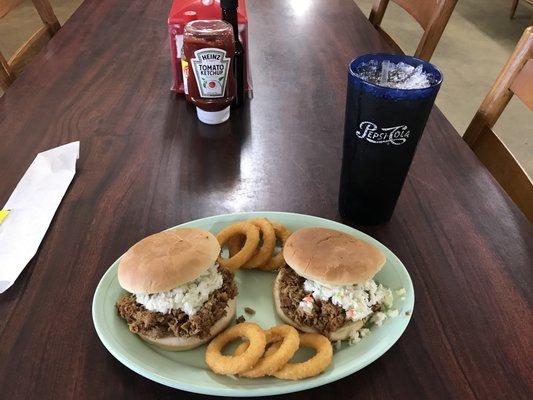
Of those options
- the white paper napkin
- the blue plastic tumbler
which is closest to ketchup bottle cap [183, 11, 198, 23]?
the white paper napkin

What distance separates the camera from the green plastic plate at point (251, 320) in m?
0.61

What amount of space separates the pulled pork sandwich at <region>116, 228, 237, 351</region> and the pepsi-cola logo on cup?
1.01 feet

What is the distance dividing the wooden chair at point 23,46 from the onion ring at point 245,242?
1054mm

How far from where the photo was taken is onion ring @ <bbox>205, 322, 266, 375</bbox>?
0.62 metres

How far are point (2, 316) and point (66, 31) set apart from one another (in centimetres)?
123

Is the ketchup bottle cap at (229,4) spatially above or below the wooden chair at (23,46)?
above

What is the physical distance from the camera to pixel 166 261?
704 mm

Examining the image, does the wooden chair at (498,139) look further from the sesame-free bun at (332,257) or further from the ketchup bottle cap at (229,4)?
the ketchup bottle cap at (229,4)

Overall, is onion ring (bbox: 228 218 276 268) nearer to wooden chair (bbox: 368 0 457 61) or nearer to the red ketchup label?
the red ketchup label

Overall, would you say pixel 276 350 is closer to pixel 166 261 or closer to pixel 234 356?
pixel 234 356

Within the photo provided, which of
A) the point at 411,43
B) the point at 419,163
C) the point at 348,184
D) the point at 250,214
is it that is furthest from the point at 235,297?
the point at 411,43

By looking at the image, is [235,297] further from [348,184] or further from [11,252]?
[11,252]

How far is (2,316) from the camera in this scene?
28.3 inches

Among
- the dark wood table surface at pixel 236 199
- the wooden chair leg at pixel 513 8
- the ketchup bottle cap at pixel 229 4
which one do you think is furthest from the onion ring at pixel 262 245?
the wooden chair leg at pixel 513 8
